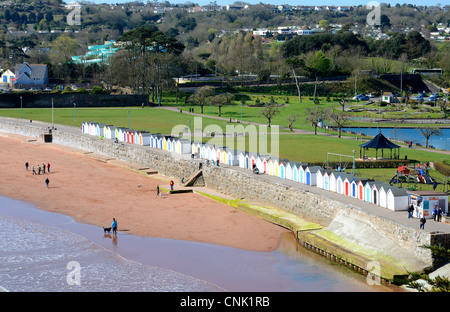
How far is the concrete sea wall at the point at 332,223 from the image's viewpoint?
82.6ft

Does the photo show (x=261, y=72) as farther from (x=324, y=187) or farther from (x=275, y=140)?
(x=324, y=187)

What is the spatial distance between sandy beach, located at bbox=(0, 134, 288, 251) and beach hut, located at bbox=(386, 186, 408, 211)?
17.7 ft

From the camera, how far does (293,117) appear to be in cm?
6731

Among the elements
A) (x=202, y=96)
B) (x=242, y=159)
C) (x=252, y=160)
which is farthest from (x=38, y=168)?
(x=202, y=96)

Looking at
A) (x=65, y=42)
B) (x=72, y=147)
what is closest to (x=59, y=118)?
(x=72, y=147)

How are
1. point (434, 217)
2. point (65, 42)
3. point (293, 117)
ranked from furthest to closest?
1. point (65, 42)
2. point (293, 117)
3. point (434, 217)

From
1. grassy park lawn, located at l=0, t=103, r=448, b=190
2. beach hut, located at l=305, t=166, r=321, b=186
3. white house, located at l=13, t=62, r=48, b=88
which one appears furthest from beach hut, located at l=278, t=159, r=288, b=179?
white house, located at l=13, t=62, r=48, b=88

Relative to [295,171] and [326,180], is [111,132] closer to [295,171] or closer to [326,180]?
[295,171]

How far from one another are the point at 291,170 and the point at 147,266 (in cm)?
1194

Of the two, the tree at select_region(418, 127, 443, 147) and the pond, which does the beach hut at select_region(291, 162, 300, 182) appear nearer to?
the tree at select_region(418, 127, 443, 147)

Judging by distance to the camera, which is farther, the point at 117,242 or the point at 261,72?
the point at 261,72

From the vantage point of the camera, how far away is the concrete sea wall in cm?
2519

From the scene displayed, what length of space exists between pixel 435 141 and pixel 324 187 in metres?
30.2

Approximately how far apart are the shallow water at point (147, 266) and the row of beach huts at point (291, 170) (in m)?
3.91
